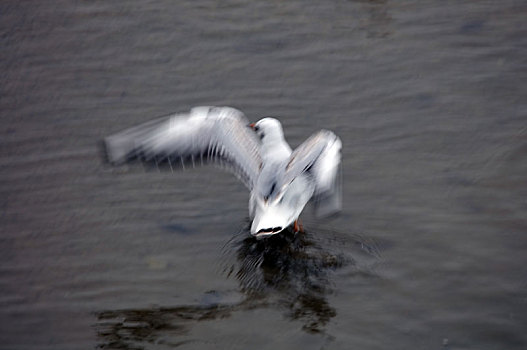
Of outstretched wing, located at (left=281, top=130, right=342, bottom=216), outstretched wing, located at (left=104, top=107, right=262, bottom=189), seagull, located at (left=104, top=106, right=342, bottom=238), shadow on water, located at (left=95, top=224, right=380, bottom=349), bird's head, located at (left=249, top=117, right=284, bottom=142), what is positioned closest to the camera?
shadow on water, located at (left=95, top=224, right=380, bottom=349)

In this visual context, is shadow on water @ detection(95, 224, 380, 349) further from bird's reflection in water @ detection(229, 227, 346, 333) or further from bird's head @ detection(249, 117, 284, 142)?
bird's head @ detection(249, 117, 284, 142)

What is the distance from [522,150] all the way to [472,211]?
887 millimetres

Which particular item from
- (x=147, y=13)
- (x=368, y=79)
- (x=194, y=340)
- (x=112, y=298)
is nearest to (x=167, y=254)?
(x=112, y=298)

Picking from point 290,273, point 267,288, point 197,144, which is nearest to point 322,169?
point 290,273

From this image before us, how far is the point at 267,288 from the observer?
5.18m

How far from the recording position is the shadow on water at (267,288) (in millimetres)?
4809

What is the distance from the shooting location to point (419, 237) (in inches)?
216

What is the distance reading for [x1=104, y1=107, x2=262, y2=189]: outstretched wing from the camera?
591cm

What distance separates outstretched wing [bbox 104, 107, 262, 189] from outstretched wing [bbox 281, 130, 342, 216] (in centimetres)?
56

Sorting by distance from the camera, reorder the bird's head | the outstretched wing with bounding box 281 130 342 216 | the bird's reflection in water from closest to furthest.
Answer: the bird's reflection in water < the outstretched wing with bounding box 281 130 342 216 < the bird's head

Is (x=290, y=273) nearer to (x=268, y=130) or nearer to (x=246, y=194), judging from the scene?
(x=246, y=194)

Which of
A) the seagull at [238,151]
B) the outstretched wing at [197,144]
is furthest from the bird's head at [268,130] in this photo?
the outstretched wing at [197,144]

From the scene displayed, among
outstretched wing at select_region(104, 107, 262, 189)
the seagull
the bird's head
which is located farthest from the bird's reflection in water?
the bird's head

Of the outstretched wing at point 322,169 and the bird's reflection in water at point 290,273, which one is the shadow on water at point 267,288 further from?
the outstretched wing at point 322,169
